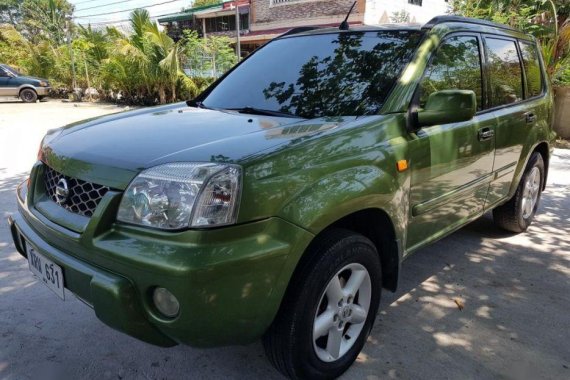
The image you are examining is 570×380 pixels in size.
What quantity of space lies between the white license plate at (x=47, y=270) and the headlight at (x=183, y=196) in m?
0.48

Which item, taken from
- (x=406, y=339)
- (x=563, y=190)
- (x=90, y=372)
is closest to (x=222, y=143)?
(x=90, y=372)

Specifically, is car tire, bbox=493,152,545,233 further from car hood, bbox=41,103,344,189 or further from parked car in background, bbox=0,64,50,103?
parked car in background, bbox=0,64,50,103

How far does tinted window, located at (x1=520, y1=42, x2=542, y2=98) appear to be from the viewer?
396cm

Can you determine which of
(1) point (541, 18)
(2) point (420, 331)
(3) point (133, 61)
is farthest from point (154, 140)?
(3) point (133, 61)

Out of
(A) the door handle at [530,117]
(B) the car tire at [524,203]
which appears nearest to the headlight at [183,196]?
(A) the door handle at [530,117]

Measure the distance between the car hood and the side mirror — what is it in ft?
1.85

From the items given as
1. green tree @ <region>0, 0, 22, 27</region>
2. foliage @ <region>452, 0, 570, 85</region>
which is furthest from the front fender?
green tree @ <region>0, 0, 22, 27</region>

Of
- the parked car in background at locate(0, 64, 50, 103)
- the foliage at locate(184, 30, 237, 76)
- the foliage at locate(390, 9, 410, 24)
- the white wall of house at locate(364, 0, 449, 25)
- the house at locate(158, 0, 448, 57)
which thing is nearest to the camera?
the foliage at locate(184, 30, 237, 76)

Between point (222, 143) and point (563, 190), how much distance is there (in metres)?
5.38

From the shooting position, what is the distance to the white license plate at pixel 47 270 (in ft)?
6.64

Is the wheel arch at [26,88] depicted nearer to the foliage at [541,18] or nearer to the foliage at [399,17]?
the foliage at [399,17]

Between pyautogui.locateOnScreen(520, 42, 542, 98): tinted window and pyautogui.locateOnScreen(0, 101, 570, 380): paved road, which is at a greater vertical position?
pyautogui.locateOnScreen(520, 42, 542, 98): tinted window

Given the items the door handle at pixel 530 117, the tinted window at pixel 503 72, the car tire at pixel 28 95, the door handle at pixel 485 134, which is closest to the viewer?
the door handle at pixel 485 134

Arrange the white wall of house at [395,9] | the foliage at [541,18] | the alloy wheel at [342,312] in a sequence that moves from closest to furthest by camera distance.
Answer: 1. the alloy wheel at [342,312]
2. the foliage at [541,18]
3. the white wall of house at [395,9]
